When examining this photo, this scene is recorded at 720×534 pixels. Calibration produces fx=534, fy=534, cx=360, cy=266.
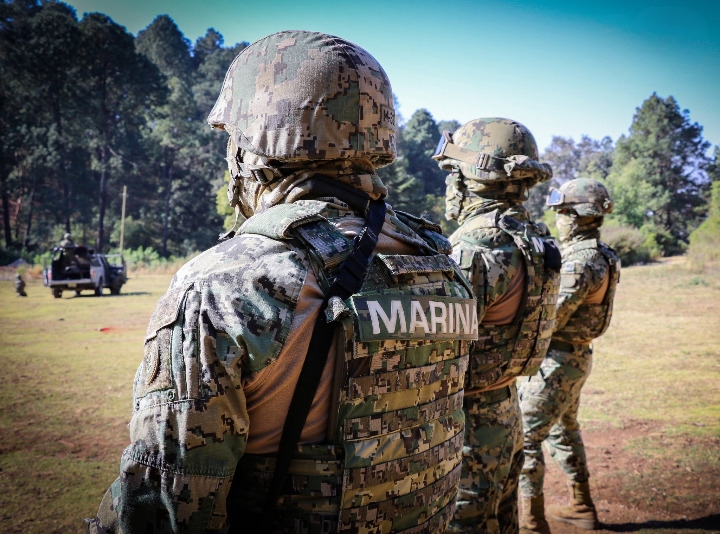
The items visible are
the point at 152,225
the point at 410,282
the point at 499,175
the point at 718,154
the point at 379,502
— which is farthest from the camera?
the point at 152,225

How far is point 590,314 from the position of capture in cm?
447

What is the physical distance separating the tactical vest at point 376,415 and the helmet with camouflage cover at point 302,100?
0.88 feet

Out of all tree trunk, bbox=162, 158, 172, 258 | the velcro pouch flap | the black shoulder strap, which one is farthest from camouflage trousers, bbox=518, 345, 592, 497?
tree trunk, bbox=162, 158, 172, 258

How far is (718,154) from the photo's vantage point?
59.5 feet

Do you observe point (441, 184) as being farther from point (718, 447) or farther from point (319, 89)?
point (319, 89)

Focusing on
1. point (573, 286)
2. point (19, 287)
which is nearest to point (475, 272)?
point (573, 286)

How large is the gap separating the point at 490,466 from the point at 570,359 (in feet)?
5.66

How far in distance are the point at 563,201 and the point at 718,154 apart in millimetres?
16988

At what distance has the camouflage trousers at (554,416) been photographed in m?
3.98

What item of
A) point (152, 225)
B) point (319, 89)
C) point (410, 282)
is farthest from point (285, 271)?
point (152, 225)

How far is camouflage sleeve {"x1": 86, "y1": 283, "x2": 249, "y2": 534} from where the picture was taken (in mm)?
1267

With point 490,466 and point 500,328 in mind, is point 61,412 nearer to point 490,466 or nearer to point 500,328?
point 490,466

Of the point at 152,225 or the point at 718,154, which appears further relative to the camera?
the point at 152,225

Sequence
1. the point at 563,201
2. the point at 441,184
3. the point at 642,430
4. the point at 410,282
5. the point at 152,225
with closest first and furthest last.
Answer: the point at 410,282 < the point at 563,201 < the point at 642,430 < the point at 152,225 < the point at 441,184
